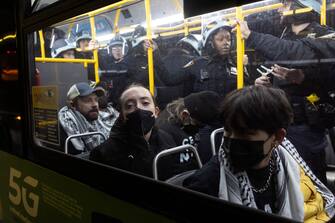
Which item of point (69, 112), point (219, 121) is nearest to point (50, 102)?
point (69, 112)

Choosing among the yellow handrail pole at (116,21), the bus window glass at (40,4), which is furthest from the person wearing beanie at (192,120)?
the bus window glass at (40,4)

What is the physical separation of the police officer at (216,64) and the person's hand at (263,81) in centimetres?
8

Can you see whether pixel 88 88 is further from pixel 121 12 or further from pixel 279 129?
pixel 279 129

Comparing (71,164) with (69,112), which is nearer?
(71,164)

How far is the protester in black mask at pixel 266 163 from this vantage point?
1.22 m

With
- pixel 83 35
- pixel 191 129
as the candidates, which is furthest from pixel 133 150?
pixel 83 35

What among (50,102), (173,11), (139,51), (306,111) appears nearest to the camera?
(306,111)

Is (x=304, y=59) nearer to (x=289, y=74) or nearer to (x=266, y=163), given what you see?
(x=289, y=74)

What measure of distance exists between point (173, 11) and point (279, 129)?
2.31 feet

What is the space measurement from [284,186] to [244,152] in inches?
7.2

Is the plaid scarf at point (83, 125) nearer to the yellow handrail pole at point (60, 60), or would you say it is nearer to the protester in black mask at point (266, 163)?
the yellow handrail pole at point (60, 60)

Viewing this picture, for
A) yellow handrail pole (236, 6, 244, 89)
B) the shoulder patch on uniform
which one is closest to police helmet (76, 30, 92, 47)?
the shoulder patch on uniform

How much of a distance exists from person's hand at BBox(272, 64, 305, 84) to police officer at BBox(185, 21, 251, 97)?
163 millimetres

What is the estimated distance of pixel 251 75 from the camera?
1.33m
